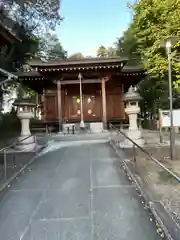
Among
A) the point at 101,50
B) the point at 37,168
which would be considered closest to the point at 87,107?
the point at 37,168

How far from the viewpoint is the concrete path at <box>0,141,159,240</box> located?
15.6ft

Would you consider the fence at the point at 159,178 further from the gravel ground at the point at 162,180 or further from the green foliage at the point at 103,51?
the green foliage at the point at 103,51

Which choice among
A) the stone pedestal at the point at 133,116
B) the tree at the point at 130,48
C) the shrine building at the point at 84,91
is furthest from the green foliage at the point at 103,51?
the stone pedestal at the point at 133,116

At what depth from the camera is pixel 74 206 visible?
603cm

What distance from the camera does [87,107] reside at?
25.1m

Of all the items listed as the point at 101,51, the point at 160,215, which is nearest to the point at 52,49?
the point at 101,51

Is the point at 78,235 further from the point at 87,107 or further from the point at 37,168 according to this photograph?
→ the point at 87,107

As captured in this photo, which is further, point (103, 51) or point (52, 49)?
point (103, 51)

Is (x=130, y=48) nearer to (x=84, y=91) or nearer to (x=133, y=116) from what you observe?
(x=84, y=91)

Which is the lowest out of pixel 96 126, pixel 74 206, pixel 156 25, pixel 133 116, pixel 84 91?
pixel 74 206

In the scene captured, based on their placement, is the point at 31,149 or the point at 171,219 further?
the point at 31,149

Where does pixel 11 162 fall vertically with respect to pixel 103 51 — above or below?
below

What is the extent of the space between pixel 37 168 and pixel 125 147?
14.6 feet

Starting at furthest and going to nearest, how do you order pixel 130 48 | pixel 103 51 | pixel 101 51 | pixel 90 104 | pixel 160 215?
pixel 101 51
pixel 103 51
pixel 130 48
pixel 90 104
pixel 160 215
